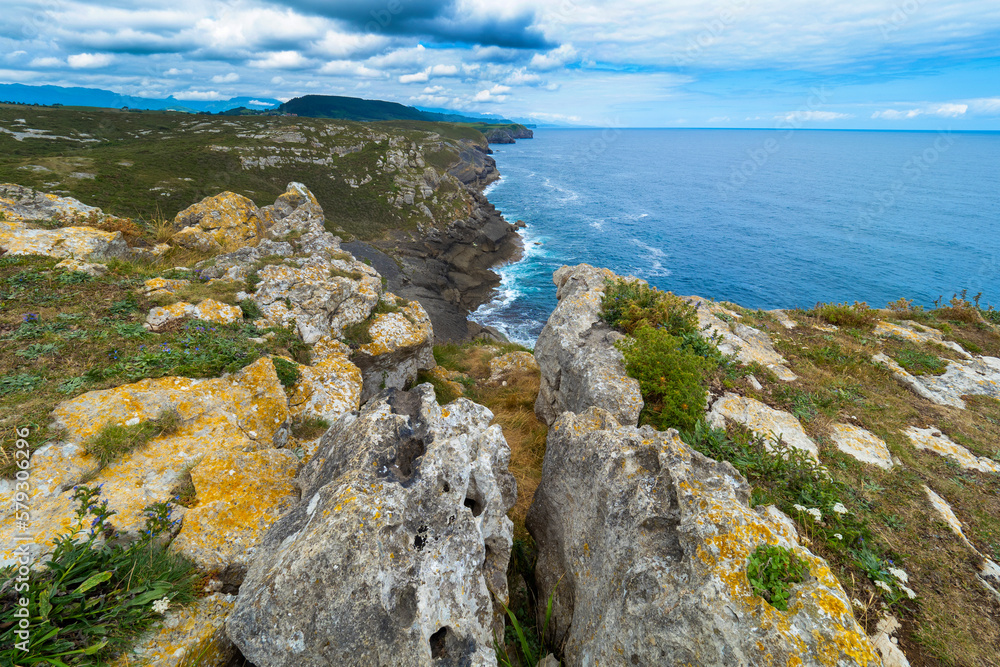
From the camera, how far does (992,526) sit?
716 centimetres

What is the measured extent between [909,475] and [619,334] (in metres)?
6.98

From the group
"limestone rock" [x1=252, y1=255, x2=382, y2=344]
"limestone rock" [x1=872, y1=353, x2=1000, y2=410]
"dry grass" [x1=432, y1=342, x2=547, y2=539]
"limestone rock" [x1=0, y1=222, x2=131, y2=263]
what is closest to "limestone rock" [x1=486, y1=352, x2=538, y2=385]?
"dry grass" [x1=432, y1=342, x2=547, y2=539]

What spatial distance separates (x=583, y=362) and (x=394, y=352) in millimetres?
6568

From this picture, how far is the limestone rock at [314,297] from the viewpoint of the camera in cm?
1188

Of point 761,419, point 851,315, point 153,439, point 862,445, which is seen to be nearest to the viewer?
point 153,439

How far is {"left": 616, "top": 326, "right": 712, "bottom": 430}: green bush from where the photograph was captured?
9250mm

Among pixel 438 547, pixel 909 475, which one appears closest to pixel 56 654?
pixel 438 547

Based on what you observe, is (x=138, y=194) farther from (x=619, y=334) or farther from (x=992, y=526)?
A: (x=992, y=526)

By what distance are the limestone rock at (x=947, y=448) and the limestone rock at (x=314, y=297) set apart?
1564 centimetres

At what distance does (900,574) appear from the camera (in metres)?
6.09
